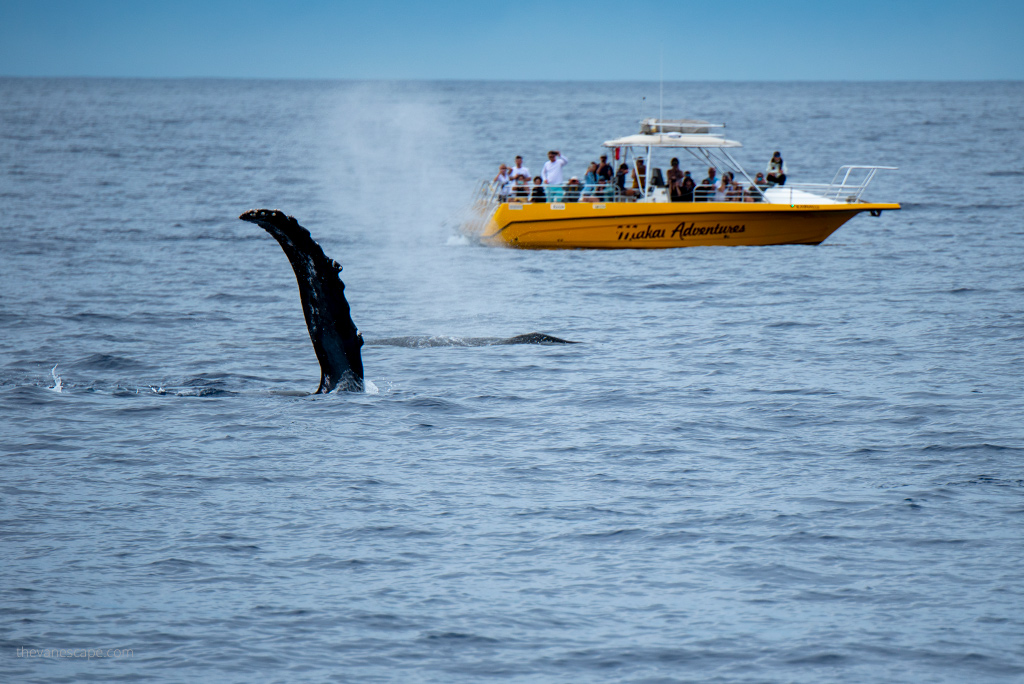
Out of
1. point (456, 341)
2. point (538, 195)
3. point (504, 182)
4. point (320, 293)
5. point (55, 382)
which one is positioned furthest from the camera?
point (504, 182)

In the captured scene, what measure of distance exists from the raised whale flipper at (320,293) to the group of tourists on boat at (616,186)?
49.4 feet

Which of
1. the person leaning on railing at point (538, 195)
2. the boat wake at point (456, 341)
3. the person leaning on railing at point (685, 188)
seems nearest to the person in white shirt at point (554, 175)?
the person leaning on railing at point (538, 195)

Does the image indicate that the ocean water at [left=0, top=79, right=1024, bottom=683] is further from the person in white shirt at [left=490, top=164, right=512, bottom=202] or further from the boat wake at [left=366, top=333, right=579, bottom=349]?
the person in white shirt at [left=490, top=164, right=512, bottom=202]

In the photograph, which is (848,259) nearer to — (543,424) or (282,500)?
(543,424)

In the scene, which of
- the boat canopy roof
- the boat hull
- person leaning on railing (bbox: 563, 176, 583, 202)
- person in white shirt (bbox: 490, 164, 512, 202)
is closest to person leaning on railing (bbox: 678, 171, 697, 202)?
the boat hull

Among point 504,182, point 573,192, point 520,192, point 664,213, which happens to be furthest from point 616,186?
point 504,182

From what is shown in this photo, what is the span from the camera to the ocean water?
851 centimetres

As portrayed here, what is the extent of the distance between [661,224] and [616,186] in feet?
4.82

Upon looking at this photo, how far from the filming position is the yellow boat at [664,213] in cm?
2891

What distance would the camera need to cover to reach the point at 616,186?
95.9 ft

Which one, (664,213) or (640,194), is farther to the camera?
(640,194)

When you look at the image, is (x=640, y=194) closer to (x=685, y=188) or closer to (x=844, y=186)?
(x=685, y=188)

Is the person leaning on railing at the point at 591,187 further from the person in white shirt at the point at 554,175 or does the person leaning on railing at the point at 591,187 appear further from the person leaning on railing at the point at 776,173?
the person leaning on railing at the point at 776,173

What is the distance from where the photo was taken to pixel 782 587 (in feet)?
30.6
